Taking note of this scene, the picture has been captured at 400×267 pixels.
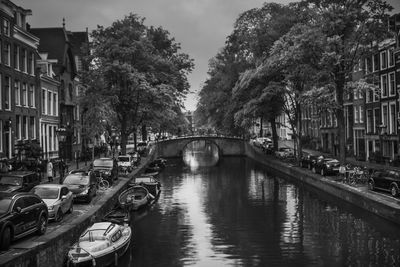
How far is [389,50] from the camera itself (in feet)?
183

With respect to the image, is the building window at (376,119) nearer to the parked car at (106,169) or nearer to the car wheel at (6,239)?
the parked car at (106,169)

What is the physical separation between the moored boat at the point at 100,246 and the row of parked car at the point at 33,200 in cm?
219

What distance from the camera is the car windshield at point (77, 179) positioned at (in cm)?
3294

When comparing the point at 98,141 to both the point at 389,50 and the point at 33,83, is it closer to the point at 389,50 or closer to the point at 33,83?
the point at 33,83

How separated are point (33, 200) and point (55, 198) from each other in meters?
4.50

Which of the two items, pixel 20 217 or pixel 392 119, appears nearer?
pixel 20 217

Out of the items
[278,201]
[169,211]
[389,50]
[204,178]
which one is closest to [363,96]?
[389,50]

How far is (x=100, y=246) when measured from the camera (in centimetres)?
2012

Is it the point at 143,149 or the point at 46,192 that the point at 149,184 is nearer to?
the point at 46,192

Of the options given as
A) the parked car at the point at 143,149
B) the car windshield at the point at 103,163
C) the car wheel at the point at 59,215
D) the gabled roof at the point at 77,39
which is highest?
the gabled roof at the point at 77,39

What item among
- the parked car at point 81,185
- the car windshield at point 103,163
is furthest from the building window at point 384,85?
the parked car at point 81,185

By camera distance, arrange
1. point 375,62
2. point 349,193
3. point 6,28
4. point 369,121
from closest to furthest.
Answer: point 349,193 < point 6,28 < point 375,62 < point 369,121

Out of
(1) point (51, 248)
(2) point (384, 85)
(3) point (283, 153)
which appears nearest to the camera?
(1) point (51, 248)

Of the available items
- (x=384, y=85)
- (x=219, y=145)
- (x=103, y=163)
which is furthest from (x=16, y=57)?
(x=219, y=145)
